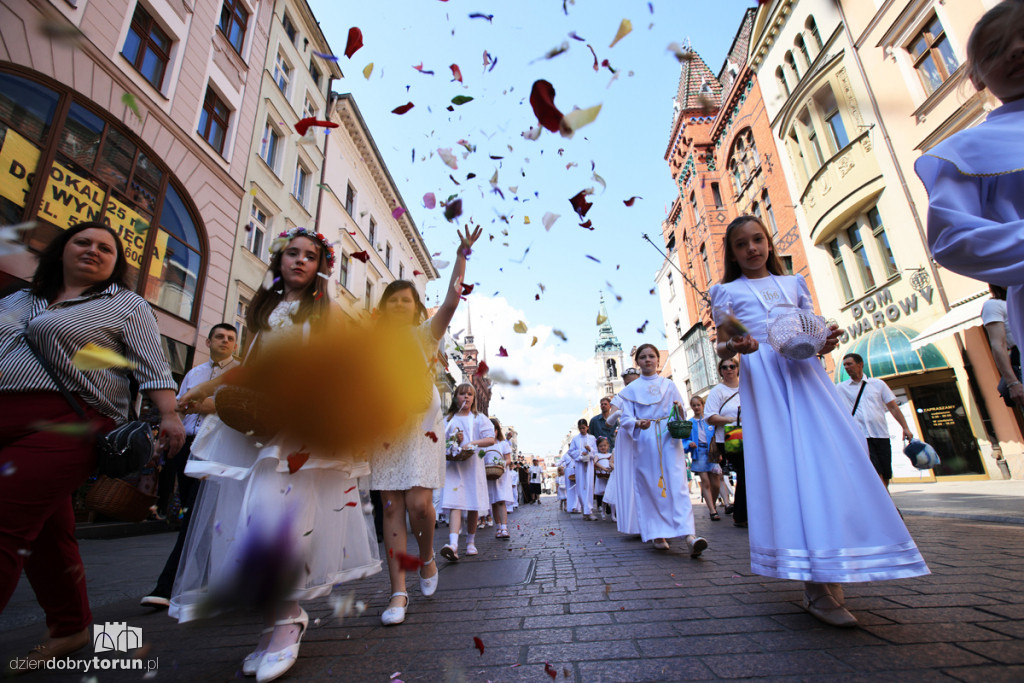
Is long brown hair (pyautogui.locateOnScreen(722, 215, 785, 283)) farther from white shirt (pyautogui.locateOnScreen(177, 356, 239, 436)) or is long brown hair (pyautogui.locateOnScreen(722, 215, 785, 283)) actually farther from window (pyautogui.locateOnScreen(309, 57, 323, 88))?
window (pyautogui.locateOnScreen(309, 57, 323, 88))

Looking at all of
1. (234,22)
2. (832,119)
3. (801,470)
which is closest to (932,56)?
(832,119)

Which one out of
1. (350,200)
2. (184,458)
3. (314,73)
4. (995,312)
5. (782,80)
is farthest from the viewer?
(350,200)

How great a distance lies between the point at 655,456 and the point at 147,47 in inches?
519

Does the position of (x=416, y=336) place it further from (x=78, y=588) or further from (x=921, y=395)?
(x=921, y=395)

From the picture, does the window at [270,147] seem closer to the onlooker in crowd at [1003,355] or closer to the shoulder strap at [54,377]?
the shoulder strap at [54,377]

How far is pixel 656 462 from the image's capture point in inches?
209

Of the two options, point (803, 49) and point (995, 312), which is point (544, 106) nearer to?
point (995, 312)

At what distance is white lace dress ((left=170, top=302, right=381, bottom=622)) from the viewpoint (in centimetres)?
213

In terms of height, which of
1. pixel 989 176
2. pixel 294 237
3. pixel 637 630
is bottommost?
pixel 637 630

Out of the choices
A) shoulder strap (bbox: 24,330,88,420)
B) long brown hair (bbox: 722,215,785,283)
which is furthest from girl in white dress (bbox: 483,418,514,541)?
shoulder strap (bbox: 24,330,88,420)

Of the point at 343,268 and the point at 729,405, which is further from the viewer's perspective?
the point at 343,268

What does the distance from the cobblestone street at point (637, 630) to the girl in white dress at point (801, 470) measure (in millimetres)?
217

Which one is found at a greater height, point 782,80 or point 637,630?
point 782,80

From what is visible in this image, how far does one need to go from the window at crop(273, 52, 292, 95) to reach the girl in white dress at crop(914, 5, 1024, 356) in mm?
18379
